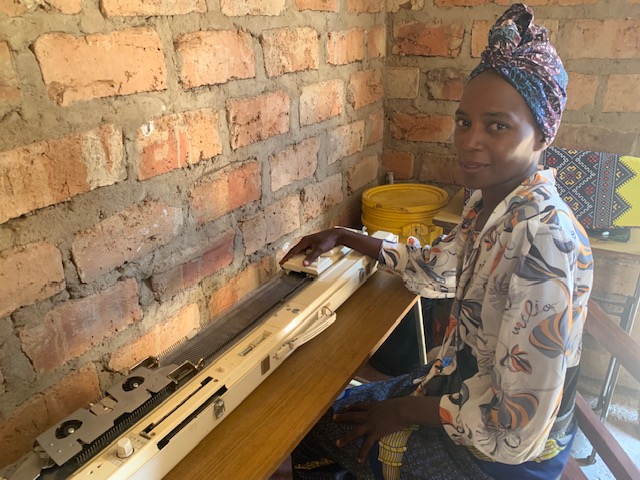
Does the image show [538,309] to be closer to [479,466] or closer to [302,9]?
[479,466]

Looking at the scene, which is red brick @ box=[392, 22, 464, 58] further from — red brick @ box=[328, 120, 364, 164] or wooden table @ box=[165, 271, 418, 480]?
wooden table @ box=[165, 271, 418, 480]

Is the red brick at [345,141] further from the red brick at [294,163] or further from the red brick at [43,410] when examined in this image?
the red brick at [43,410]

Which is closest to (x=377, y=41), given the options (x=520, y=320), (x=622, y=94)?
(x=622, y=94)

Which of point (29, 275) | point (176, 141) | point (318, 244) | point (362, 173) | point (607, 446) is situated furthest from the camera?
point (362, 173)

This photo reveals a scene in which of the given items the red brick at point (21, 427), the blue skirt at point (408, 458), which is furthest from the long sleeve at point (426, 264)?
the red brick at point (21, 427)

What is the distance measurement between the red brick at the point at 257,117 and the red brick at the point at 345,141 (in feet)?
0.80

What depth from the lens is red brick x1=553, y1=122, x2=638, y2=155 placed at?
1513 mm

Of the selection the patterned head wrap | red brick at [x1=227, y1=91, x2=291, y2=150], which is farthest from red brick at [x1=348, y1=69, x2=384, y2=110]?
the patterned head wrap

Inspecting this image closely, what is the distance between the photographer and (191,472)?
0.73m

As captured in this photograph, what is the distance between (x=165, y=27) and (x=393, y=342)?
1095mm

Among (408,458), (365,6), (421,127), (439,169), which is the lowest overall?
(408,458)

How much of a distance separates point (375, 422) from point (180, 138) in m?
0.62

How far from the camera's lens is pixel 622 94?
148 cm

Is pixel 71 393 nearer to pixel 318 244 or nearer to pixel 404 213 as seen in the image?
pixel 318 244
